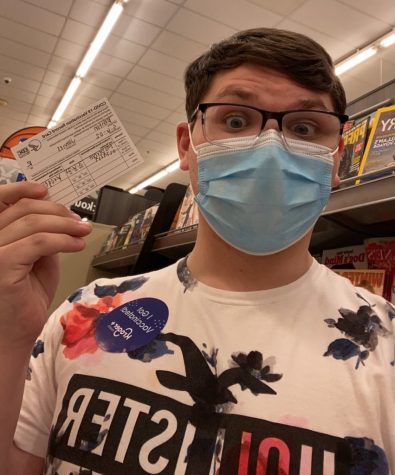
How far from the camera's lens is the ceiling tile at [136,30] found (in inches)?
216

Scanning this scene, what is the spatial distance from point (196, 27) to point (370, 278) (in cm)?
485

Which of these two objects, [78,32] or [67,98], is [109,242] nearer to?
[78,32]

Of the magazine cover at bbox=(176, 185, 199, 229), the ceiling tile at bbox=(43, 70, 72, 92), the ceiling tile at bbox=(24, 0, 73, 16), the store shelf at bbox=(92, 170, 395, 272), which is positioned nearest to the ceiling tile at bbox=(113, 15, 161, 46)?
the ceiling tile at bbox=(24, 0, 73, 16)

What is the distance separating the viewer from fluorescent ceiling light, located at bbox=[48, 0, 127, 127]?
207 inches

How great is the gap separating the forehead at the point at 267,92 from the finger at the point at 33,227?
0.50m

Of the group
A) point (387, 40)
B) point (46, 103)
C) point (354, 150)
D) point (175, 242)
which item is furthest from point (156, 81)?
point (354, 150)

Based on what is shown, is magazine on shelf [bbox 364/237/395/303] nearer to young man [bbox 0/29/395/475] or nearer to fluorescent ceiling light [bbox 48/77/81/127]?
young man [bbox 0/29/395/475]

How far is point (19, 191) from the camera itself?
85 cm

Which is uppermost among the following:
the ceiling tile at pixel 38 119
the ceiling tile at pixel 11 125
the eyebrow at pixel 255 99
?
the ceiling tile at pixel 11 125

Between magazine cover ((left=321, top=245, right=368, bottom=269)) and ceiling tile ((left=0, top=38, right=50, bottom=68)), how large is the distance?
20.9 feet

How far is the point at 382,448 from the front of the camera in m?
0.77

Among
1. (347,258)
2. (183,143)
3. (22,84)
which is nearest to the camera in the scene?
(183,143)

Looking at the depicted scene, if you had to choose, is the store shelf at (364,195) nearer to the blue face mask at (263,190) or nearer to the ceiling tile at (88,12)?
the blue face mask at (263,190)

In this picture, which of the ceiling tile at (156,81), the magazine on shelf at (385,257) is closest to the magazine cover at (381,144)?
the magazine on shelf at (385,257)
